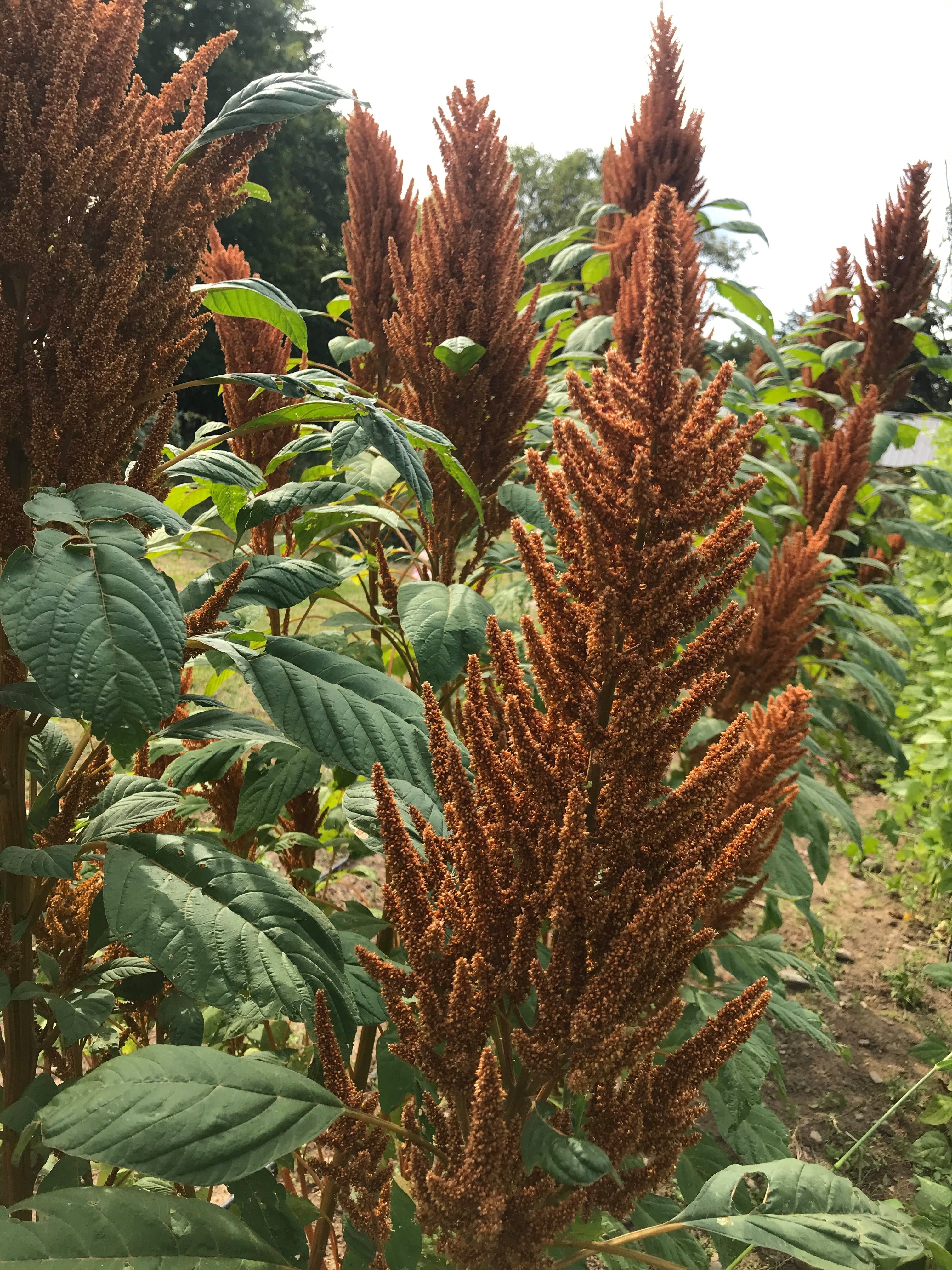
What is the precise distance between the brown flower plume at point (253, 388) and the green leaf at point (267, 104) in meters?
0.88

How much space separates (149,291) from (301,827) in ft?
4.57

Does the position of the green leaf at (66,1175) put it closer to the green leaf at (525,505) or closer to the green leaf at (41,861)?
the green leaf at (41,861)

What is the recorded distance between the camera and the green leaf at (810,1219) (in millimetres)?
685

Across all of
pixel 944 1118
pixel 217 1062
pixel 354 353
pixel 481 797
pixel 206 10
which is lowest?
pixel 944 1118

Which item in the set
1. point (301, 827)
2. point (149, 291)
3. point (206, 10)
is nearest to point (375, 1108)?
point (149, 291)

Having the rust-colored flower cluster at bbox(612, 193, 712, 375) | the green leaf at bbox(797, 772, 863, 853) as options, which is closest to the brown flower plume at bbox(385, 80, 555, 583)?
the rust-colored flower cluster at bbox(612, 193, 712, 375)

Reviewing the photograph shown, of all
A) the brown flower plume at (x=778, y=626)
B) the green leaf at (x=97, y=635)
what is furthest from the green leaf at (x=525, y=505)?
the green leaf at (x=97, y=635)

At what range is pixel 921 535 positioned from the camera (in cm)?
350

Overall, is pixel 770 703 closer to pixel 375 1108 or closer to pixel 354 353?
pixel 375 1108

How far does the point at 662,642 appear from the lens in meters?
0.76

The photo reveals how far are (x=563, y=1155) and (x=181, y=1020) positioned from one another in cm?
65

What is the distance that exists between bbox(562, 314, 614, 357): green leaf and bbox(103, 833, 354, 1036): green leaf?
7.47 ft

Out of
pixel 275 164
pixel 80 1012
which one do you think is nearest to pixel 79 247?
pixel 80 1012

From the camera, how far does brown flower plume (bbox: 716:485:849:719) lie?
2.25m
